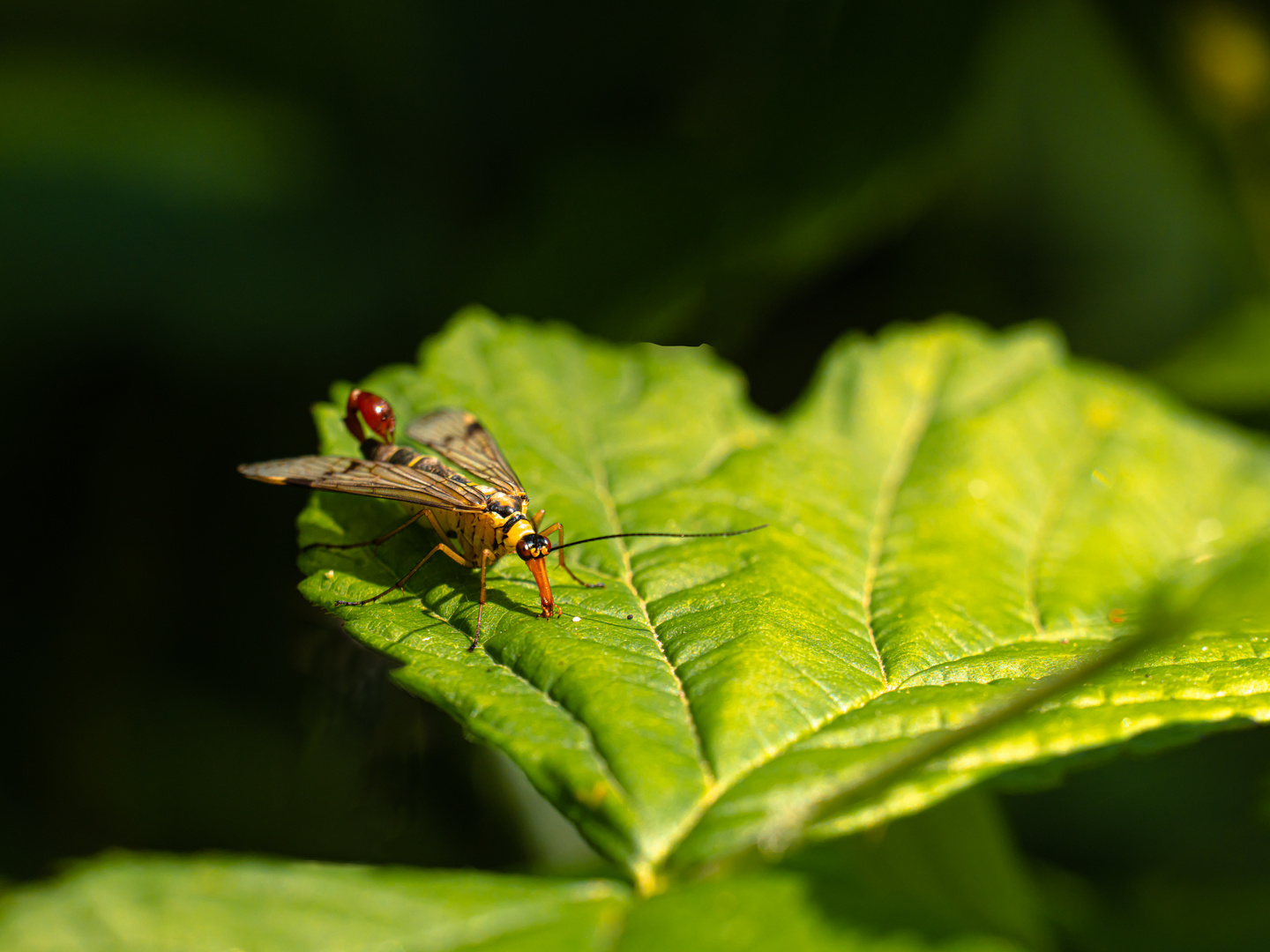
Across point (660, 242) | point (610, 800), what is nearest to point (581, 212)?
point (660, 242)

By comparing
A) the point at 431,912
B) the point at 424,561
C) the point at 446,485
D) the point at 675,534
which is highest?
the point at 446,485

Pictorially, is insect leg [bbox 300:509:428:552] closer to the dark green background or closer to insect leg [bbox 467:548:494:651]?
insect leg [bbox 467:548:494:651]

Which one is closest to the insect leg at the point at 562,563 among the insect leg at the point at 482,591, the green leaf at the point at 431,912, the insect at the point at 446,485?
the insect at the point at 446,485

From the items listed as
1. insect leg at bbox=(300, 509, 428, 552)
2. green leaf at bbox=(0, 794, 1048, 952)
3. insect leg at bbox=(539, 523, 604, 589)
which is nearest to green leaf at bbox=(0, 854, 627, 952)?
green leaf at bbox=(0, 794, 1048, 952)

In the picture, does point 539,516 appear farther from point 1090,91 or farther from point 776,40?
point 1090,91

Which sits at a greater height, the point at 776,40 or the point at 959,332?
the point at 776,40

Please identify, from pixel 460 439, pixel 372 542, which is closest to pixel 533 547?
pixel 372 542

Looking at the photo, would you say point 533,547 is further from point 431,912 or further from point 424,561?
point 431,912
